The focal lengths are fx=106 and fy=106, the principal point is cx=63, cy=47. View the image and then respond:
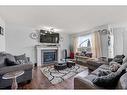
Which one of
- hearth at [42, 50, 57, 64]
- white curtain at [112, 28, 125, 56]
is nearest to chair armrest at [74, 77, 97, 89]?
white curtain at [112, 28, 125, 56]

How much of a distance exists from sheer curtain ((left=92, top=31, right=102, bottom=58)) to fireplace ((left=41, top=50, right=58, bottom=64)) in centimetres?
243

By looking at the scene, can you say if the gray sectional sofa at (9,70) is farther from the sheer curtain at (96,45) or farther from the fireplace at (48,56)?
Result: the sheer curtain at (96,45)

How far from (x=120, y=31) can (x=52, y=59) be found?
4.16 meters

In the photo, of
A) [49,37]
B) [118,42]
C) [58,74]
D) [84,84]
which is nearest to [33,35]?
[49,37]

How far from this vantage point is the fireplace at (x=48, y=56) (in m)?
6.33

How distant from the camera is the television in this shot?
625 centimetres

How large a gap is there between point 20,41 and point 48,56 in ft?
6.10

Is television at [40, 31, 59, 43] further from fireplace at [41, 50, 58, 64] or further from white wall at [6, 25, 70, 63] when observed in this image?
fireplace at [41, 50, 58, 64]

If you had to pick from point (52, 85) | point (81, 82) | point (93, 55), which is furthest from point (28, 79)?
point (93, 55)

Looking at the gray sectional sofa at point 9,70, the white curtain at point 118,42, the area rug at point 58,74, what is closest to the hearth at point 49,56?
the area rug at point 58,74
